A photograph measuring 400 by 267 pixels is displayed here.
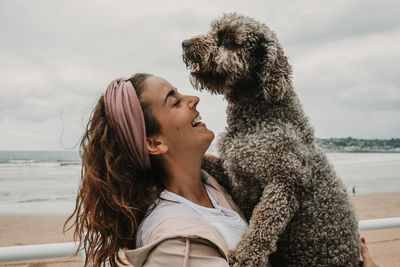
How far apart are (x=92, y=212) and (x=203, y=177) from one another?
2.30 feet

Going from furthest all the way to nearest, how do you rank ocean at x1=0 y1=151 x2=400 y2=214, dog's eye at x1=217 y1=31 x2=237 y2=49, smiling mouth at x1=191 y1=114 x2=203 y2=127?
1. ocean at x1=0 y1=151 x2=400 y2=214
2. dog's eye at x1=217 y1=31 x2=237 y2=49
3. smiling mouth at x1=191 y1=114 x2=203 y2=127

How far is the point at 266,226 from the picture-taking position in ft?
6.53

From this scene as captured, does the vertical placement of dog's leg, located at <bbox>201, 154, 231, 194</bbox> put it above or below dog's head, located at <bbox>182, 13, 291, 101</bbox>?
below

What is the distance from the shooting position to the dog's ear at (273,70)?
86.1 inches

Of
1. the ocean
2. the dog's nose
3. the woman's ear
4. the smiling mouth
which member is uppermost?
the dog's nose

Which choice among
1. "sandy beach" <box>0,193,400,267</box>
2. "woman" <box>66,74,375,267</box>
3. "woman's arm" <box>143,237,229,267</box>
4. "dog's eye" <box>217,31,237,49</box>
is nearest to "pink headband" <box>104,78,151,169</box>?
A: "woman" <box>66,74,375,267</box>

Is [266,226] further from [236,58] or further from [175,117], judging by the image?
[236,58]

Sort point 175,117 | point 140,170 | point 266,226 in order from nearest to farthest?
point 266,226 < point 175,117 < point 140,170

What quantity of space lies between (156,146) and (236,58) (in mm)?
757

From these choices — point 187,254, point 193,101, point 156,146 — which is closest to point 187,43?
point 193,101

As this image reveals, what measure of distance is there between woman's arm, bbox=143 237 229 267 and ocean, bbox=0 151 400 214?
32.3 ft

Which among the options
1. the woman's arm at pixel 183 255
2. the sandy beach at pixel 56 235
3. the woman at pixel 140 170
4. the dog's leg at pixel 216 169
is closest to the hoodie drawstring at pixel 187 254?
the woman's arm at pixel 183 255

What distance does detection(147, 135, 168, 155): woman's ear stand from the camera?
6.98 feet

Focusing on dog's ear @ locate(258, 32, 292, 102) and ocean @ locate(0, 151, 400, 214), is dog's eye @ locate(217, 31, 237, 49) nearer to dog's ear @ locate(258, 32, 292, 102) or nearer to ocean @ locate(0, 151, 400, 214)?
dog's ear @ locate(258, 32, 292, 102)
